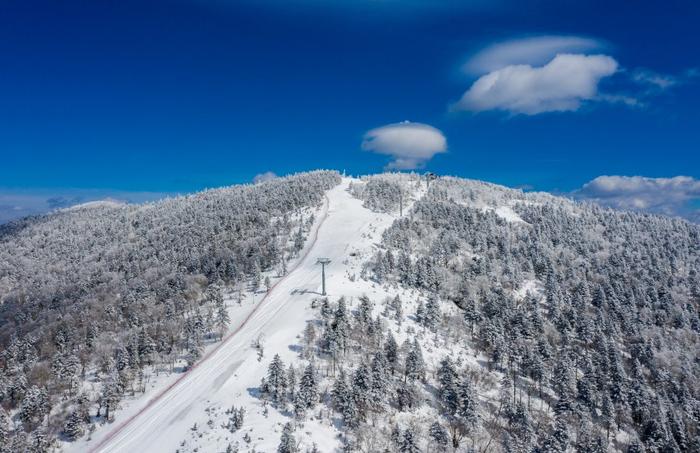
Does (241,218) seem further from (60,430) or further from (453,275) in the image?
(60,430)

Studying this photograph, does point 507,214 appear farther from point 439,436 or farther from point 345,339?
point 439,436

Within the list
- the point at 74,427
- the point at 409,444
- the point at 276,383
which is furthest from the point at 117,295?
the point at 409,444

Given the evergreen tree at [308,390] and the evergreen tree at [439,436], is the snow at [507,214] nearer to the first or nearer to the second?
the evergreen tree at [439,436]

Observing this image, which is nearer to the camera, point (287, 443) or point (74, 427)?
point (287, 443)

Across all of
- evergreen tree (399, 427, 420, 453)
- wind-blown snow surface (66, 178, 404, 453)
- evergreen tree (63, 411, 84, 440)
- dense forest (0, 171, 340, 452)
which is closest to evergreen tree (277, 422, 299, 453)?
wind-blown snow surface (66, 178, 404, 453)

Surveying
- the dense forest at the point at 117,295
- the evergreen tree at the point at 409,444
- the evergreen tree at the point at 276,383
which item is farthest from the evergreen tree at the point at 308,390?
the dense forest at the point at 117,295

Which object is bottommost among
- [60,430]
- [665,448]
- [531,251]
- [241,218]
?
[665,448]

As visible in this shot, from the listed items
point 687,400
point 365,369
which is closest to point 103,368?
point 365,369
